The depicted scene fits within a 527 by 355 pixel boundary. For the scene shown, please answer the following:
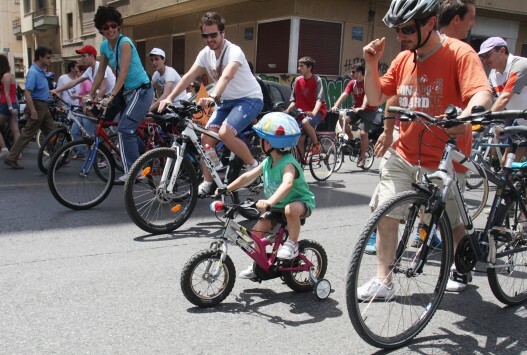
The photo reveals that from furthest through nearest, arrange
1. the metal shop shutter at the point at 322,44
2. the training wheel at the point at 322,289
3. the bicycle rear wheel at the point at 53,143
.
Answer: the metal shop shutter at the point at 322,44
the bicycle rear wheel at the point at 53,143
the training wheel at the point at 322,289

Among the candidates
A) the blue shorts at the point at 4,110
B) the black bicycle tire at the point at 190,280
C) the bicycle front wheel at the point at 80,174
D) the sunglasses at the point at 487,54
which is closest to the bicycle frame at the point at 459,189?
the black bicycle tire at the point at 190,280

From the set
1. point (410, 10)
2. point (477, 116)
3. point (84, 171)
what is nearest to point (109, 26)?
point (84, 171)

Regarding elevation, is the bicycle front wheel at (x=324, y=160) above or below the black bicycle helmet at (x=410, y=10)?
below

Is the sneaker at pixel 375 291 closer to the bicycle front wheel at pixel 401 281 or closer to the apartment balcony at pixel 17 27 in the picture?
the bicycle front wheel at pixel 401 281

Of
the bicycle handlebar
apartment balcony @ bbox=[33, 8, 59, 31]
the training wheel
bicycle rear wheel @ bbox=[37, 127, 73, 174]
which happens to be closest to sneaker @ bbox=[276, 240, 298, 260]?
the training wheel

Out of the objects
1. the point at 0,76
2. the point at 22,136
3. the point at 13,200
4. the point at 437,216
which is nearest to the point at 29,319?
the point at 437,216

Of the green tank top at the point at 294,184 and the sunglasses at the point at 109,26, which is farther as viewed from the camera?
the sunglasses at the point at 109,26

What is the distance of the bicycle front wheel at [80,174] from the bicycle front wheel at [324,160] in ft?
11.8

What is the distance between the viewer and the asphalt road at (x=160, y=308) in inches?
113

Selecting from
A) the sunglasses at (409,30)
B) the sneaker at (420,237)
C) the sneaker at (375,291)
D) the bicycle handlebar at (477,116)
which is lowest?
the sneaker at (375,291)

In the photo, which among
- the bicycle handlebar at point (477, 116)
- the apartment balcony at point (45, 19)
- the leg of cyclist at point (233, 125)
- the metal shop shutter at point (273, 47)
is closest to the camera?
the bicycle handlebar at point (477, 116)

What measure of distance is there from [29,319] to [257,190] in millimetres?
2979

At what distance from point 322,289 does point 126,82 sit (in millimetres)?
3806

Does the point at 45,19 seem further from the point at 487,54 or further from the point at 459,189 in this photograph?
the point at 459,189
